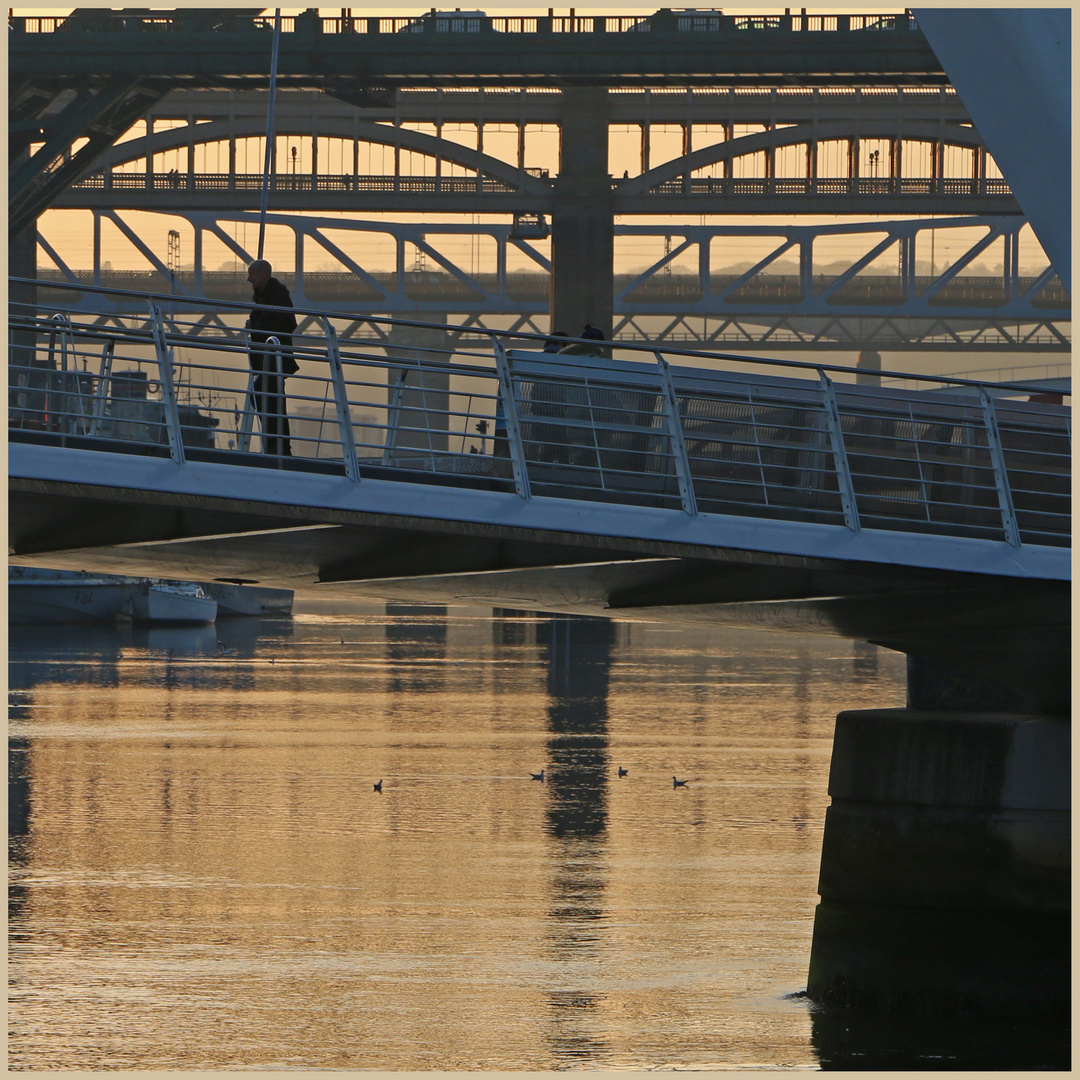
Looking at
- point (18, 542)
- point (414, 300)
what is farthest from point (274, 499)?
point (414, 300)

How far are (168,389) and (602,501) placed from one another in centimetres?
267

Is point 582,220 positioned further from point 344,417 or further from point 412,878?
point 344,417

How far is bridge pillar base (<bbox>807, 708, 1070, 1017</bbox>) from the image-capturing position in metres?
12.8

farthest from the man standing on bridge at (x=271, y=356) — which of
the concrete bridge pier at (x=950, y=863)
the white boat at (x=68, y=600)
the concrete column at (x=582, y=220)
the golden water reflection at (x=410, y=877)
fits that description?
the white boat at (x=68, y=600)

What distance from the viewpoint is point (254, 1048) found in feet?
45.7

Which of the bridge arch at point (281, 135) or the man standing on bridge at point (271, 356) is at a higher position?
the bridge arch at point (281, 135)

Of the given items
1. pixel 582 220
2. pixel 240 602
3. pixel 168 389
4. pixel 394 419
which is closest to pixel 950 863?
pixel 394 419

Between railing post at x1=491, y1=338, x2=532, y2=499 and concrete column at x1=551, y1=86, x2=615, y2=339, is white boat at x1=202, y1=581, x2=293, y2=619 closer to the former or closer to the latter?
concrete column at x1=551, y1=86, x2=615, y2=339

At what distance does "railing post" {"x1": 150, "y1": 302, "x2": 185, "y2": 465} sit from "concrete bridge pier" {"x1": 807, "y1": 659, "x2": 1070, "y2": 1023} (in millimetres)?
5420

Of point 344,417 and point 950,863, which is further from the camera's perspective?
point 950,863

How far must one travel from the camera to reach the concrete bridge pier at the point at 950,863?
12.8 metres

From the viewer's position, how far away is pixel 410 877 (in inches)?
834

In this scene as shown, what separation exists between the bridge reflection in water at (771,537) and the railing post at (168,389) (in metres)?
0.02

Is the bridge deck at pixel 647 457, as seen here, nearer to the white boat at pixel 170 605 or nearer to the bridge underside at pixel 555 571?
the bridge underside at pixel 555 571
